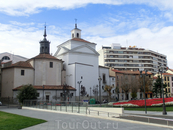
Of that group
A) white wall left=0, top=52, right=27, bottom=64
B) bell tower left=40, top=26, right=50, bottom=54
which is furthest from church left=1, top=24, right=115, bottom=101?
white wall left=0, top=52, right=27, bottom=64

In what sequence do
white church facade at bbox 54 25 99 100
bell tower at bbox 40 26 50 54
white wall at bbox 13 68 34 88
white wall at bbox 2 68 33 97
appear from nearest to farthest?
white wall at bbox 2 68 33 97 → white wall at bbox 13 68 34 88 → white church facade at bbox 54 25 99 100 → bell tower at bbox 40 26 50 54

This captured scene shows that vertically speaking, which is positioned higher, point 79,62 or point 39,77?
point 79,62

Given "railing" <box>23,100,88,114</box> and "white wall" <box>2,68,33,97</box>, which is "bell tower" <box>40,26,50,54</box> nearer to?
"white wall" <box>2,68,33,97</box>

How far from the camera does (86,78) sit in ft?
170

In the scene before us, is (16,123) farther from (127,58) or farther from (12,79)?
(127,58)

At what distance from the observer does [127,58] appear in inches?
3337

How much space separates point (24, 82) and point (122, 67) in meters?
49.8

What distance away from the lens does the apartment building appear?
82.0m

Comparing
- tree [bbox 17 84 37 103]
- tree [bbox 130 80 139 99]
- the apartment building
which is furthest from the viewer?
the apartment building

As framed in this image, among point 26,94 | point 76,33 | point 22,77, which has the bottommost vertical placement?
point 26,94

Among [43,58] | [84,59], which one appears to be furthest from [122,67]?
[43,58]

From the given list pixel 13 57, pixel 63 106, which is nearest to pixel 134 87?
pixel 63 106

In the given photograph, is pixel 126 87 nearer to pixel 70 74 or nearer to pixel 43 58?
pixel 70 74

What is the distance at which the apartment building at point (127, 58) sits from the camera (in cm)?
8200
